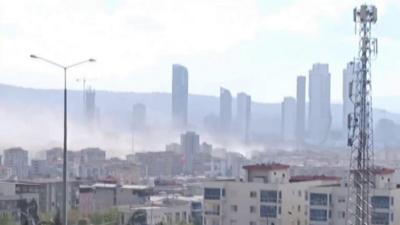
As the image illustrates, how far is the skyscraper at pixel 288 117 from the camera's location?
108 m

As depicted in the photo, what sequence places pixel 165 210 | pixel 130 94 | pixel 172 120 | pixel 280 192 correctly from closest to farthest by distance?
pixel 280 192
pixel 165 210
pixel 172 120
pixel 130 94

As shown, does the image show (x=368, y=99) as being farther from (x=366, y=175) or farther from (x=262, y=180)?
(x=262, y=180)

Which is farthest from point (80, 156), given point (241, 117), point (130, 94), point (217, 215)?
point (130, 94)

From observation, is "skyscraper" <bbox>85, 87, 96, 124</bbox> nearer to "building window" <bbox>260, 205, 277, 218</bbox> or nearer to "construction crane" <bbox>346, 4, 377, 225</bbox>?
"building window" <bbox>260, 205, 277, 218</bbox>

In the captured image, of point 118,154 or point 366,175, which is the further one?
point 118,154

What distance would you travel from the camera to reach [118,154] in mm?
76312

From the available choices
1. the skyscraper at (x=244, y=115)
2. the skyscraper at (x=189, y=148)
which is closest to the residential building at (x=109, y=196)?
the skyscraper at (x=189, y=148)

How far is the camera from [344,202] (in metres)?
17.3

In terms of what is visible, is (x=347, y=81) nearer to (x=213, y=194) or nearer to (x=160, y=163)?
(x=160, y=163)

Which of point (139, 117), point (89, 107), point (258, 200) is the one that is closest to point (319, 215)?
point (258, 200)

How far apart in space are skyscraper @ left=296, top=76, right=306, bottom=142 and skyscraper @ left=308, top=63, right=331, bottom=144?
2.47ft

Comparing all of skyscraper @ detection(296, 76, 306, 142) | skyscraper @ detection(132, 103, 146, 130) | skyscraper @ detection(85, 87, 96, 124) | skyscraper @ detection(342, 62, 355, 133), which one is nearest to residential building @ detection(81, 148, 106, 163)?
skyscraper @ detection(342, 62, 355, 133)

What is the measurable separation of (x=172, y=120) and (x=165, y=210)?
78.0m

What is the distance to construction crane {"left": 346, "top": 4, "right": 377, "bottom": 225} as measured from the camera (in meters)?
9.95
